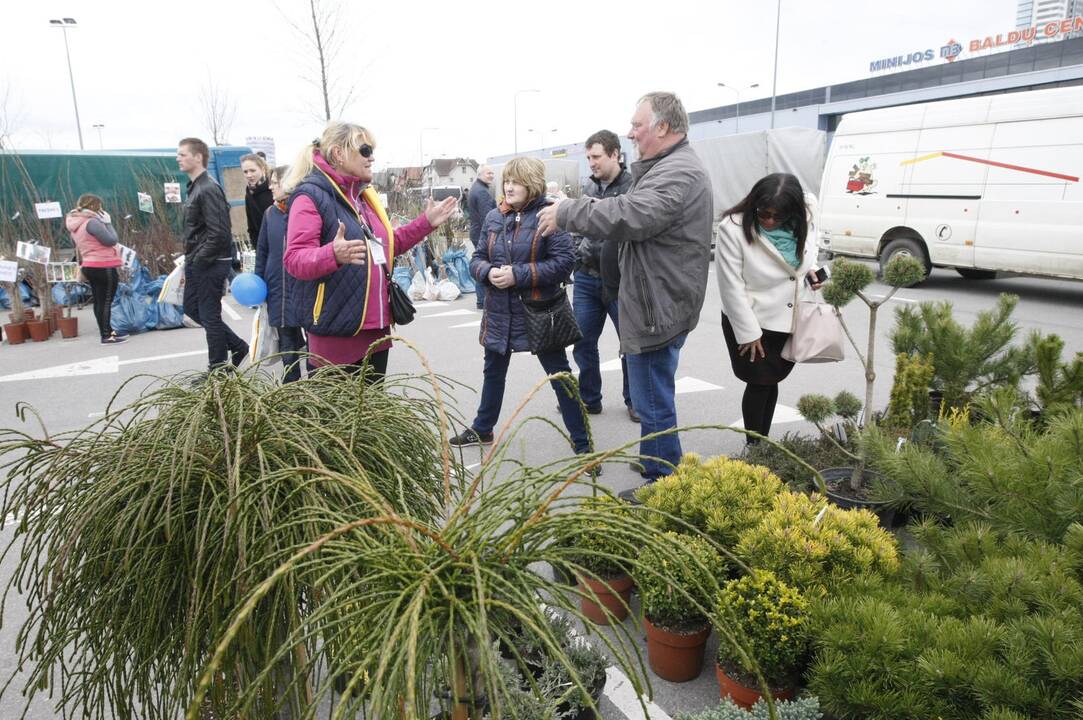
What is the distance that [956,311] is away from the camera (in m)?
9.12

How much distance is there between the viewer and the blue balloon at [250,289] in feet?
16.0

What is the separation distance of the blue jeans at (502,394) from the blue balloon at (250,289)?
183 centimetres

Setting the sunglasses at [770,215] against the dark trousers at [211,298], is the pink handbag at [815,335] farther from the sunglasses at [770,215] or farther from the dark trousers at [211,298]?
the dark trousers at [211,298]

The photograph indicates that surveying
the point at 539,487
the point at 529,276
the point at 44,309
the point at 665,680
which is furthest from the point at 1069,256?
the point at 44,309

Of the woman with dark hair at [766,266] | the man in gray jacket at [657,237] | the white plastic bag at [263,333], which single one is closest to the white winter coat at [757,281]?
the woman with dark hair at [766,266]

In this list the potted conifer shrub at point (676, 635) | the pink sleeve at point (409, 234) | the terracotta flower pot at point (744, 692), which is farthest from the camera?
the pink sleeve at point (409, 234)

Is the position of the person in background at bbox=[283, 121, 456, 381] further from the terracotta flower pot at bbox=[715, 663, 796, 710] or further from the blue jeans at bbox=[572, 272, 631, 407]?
the terracotta flower pot at bbox=[715, 663, 796, 710]

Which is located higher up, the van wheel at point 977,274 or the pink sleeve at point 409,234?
the pink sleeve at point 409,234

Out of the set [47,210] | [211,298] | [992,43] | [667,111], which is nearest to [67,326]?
[47,210]

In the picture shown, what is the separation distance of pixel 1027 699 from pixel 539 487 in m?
1.06

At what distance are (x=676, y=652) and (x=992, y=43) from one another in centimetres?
4330

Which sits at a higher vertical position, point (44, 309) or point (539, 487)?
point (539, 487)

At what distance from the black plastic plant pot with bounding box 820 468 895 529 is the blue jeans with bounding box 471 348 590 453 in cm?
147

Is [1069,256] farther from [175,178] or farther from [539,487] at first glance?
[175,178]
